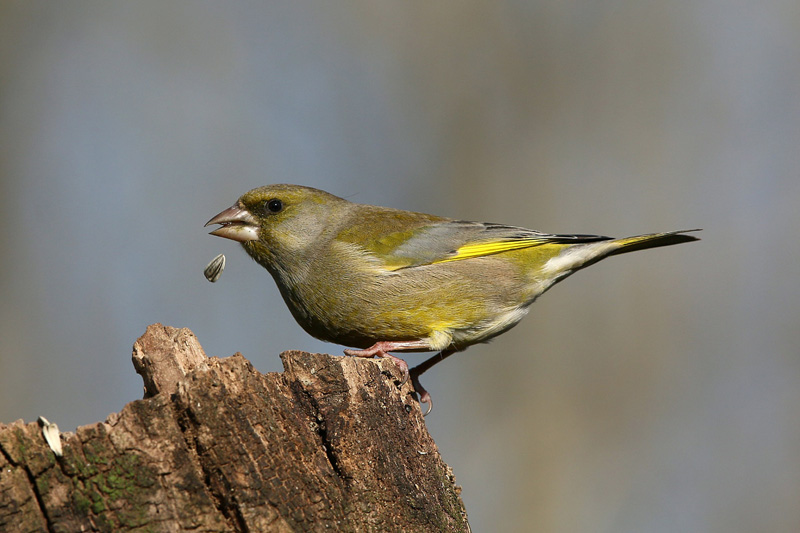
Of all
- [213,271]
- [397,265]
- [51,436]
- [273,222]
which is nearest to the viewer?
[51,436]

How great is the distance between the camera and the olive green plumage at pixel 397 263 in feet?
17.6

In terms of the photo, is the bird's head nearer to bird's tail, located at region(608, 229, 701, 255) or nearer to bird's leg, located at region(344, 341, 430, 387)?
bird's leg, located at region(344, 341, 430, 387)

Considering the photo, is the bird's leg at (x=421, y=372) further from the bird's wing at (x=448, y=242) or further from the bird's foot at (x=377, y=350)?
the bird's wing at (x=448, y=242)

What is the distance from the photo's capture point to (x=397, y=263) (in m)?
5.59

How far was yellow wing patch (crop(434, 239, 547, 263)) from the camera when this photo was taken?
232 inches

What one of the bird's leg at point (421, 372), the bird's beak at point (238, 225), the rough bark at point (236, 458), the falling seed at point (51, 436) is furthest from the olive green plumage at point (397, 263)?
the falling seed at point (51, 436)

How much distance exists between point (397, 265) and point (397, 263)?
0.8 inches

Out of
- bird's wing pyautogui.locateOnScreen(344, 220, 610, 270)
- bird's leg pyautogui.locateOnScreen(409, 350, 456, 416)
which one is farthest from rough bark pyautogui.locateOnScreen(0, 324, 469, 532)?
bird's wing pyautogui.locateOnScreen(344, 220, 610, 270)

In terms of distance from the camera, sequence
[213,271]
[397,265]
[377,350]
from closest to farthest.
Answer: [377,350]
[397,265]
[213,271]

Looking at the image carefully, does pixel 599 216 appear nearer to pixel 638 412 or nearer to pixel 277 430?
pixel 638 412

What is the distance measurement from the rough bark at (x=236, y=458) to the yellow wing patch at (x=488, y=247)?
2.35 metres

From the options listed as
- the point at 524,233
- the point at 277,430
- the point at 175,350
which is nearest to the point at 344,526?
the point at 277,430

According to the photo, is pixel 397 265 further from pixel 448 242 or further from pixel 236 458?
pixel 236 458

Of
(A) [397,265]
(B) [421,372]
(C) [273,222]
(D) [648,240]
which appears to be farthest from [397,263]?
(D) [648,240]
